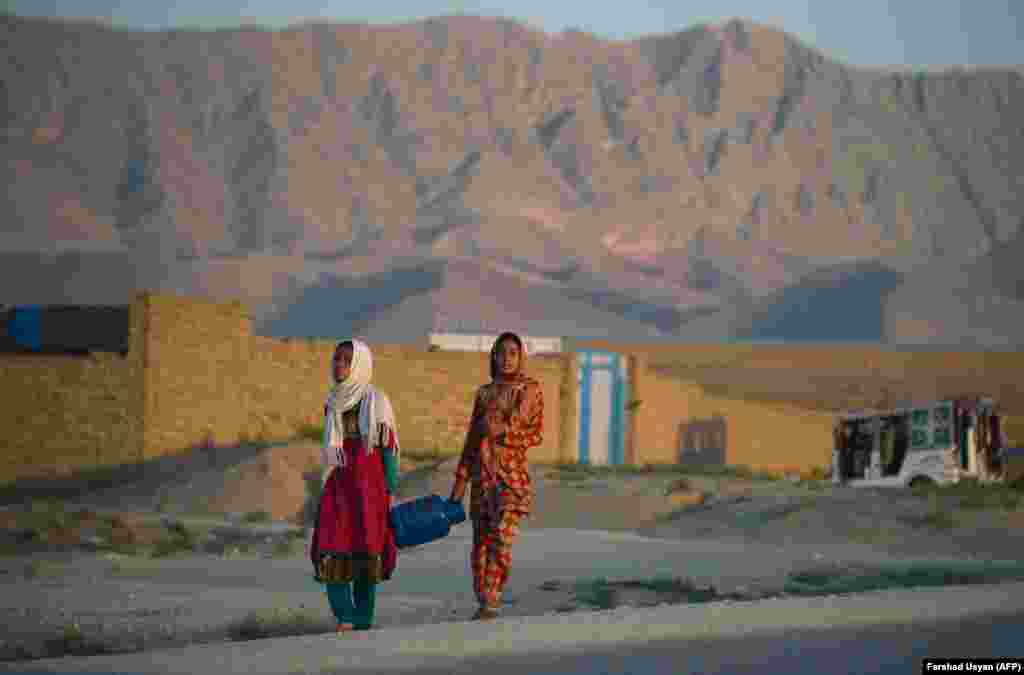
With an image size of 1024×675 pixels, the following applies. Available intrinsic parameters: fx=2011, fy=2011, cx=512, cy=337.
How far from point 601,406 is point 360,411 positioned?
21.9 meters

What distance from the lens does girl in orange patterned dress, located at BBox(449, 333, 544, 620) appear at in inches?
398

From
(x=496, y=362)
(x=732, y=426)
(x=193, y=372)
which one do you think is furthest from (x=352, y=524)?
(x=732, y=426)

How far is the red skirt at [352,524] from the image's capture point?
9.45 m

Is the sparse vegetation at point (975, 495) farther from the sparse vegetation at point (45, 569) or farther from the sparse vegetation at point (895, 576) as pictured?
the sparse vegetation at point (45, 569)

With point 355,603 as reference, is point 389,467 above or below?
above

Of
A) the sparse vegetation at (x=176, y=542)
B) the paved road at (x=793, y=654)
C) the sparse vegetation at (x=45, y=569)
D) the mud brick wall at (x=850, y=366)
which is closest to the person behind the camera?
the paved road at (x=793, y=654)

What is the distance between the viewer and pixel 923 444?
24641mm

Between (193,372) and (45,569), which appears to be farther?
(193,372)

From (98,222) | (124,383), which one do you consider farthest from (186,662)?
(98,222)

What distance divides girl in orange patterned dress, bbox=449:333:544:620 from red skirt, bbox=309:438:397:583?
2.35ft

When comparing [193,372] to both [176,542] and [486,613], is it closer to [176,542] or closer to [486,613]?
[176,542]

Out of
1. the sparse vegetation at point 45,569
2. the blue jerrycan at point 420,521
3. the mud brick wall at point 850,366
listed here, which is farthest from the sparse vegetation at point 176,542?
the mud brick wall at point 850,366

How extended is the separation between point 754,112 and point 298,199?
128ft

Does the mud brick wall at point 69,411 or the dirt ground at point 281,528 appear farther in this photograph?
the mud brick wall at point 69,411
